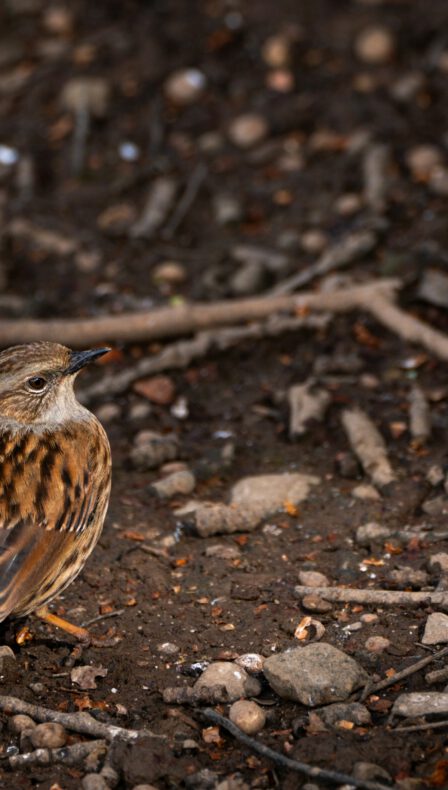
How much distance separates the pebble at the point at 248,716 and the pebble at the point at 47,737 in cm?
68

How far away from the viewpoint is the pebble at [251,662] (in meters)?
4.80

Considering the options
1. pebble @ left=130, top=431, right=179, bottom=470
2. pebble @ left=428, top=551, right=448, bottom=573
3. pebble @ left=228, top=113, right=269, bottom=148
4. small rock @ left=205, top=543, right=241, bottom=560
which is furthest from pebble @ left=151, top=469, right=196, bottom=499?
pebble @ left=228, top=113, right=269, bottom=148

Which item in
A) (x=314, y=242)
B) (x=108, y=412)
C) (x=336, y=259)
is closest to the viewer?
(x=108, y=412)

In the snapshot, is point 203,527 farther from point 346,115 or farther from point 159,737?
point 346,115

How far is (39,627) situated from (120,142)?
595 cm

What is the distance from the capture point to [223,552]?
5.77 meters

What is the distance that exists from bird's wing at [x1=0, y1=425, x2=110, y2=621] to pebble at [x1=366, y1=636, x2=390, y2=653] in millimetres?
1451

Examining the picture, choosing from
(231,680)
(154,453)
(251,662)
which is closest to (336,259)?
(154,453)

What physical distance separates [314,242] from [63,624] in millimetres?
4445

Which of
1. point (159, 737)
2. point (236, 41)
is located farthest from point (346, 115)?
point (159, 737)

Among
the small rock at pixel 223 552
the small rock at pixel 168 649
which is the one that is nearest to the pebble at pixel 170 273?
the small rock at pixel 223 552

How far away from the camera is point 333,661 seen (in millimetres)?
4633

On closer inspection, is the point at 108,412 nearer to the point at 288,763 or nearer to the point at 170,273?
the point at 170,273

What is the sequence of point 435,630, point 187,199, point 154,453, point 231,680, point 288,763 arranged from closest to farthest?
point 288,763
point 231,680
point 435,630
point 154,453
point 187,199
